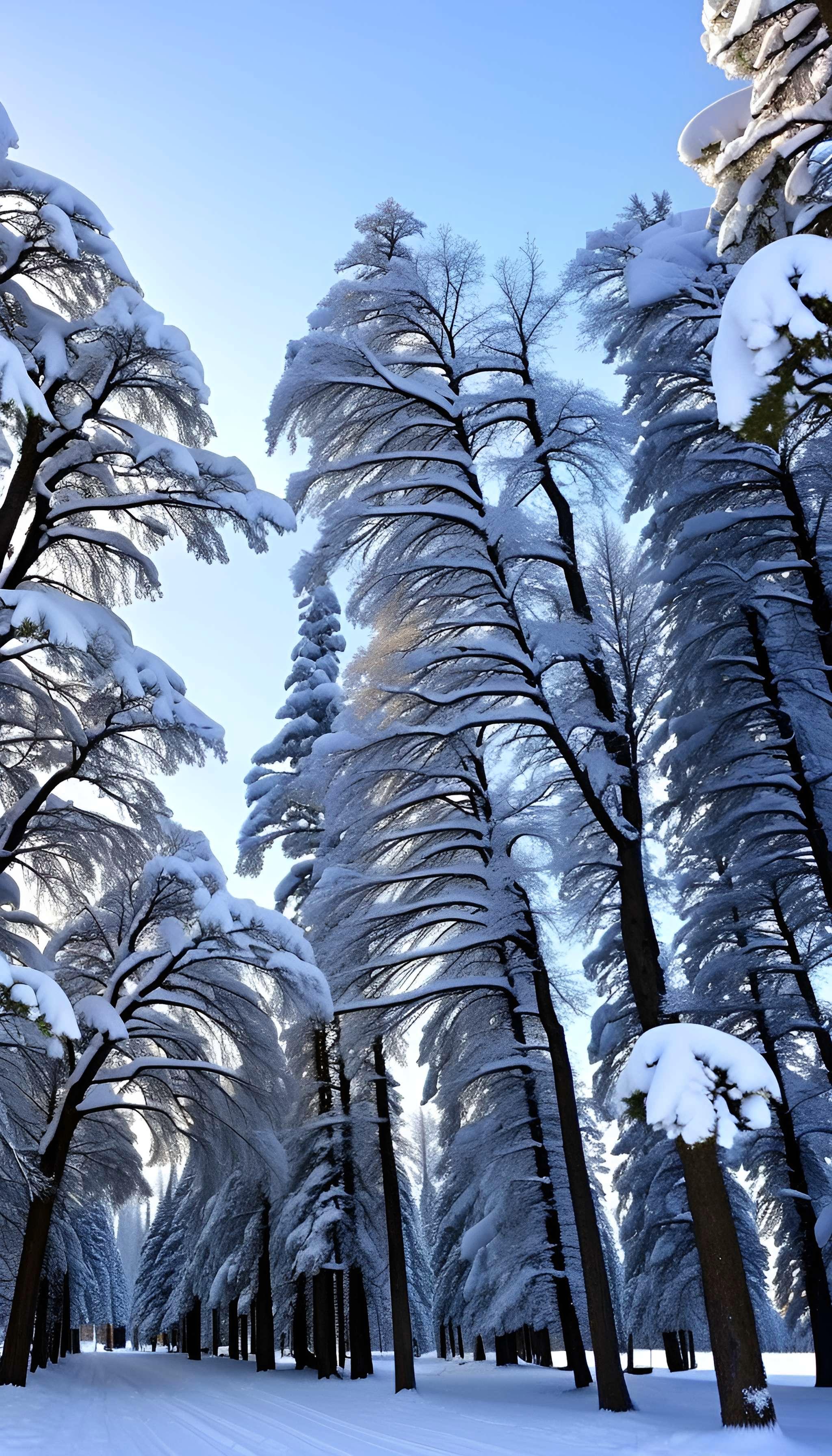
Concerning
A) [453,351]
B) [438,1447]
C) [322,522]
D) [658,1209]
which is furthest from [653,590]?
[658,1209]

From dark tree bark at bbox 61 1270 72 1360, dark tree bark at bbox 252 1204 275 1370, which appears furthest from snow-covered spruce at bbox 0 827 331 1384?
dark tree bark at bbox 61 1270 72 1360

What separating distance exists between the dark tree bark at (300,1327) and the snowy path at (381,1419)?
4232 mm

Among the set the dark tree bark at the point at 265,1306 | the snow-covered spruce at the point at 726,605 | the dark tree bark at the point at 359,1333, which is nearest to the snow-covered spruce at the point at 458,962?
the dark tree bark at the point at 359,1333

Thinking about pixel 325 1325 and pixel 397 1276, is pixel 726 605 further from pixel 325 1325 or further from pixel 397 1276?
pixel 325 1325

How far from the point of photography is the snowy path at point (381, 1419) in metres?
9.71

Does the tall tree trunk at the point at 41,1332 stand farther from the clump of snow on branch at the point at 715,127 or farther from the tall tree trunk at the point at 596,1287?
the clump of snow on branch at the point at 715,127

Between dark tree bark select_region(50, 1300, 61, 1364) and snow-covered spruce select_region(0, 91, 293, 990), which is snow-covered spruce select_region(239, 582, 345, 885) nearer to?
snow-covered spruce select_region(0, 91, 293, 990)

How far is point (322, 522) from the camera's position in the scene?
1338 cm

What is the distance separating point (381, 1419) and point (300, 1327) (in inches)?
630

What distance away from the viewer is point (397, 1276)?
17.9 m

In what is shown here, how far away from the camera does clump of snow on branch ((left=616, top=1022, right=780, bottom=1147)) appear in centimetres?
920

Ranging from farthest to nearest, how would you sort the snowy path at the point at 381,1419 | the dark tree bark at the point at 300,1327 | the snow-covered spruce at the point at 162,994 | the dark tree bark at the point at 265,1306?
1. the dark tree bark at the point at 300,1327
2. the dark tree bark at the point at 265,1306
3. the snow-covered spruce at the point at 162,994
4. the snowy path at the point at 381,1419

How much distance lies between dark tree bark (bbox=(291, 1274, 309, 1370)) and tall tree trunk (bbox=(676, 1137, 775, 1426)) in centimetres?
1944

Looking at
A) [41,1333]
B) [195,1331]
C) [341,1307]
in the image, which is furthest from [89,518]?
[195,1331]
